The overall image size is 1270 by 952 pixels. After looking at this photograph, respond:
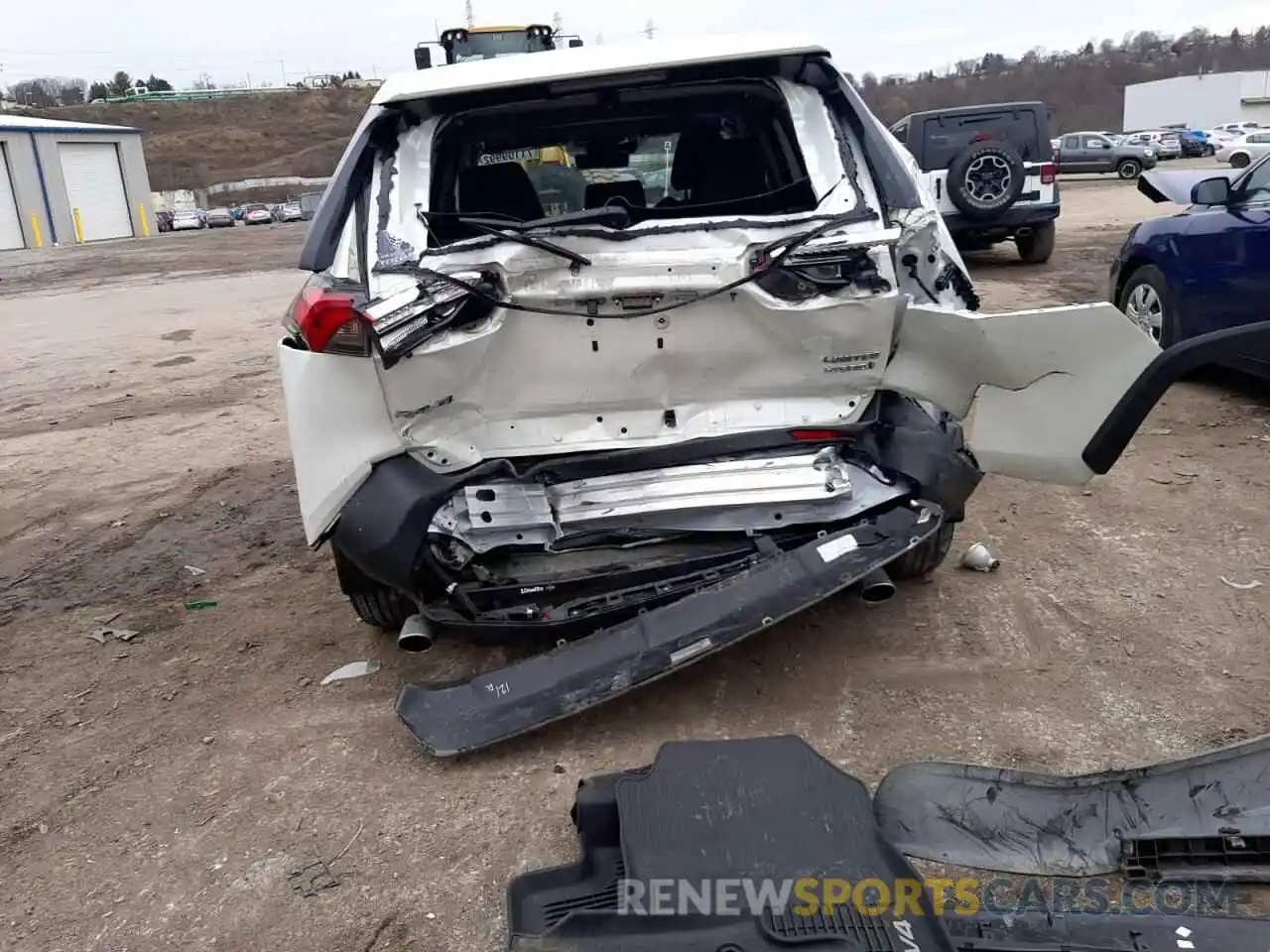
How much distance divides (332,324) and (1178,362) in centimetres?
208

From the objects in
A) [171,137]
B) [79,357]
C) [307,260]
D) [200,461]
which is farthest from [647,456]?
[171,137]

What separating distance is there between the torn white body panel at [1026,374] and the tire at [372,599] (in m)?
1.77

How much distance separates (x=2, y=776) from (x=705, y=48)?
3.04 m

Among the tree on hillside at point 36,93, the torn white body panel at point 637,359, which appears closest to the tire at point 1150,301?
the torn white body panel at point 637,359

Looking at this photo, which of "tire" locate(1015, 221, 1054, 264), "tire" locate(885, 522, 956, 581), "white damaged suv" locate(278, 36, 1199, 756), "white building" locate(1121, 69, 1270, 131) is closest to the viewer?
"white damaged suv" locate(278, 36, 1199, 756)

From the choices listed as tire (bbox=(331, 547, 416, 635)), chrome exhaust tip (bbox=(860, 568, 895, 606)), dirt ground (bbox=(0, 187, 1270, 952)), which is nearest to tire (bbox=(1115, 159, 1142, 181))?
dirt ground (bbox=(0, 187, 1270, 952))

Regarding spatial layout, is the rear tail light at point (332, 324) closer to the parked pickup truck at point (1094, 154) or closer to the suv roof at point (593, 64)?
the suv roof at point (593, 64)

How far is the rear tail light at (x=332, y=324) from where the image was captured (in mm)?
2779

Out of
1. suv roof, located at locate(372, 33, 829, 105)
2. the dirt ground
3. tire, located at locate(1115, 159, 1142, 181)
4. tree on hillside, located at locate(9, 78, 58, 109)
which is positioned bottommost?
tire, located at locate(1115, 159, 1142, 181)

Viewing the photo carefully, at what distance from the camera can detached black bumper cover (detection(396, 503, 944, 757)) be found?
2.79 metres

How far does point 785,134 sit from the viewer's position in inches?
138

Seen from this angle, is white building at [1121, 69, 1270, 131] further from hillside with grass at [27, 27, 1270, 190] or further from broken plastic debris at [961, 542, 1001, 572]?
broken plastic debris at [961, 542, 1001, 572]

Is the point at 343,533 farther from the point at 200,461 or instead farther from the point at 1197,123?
the point at 1197,123

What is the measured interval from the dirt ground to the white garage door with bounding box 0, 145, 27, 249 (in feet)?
119
